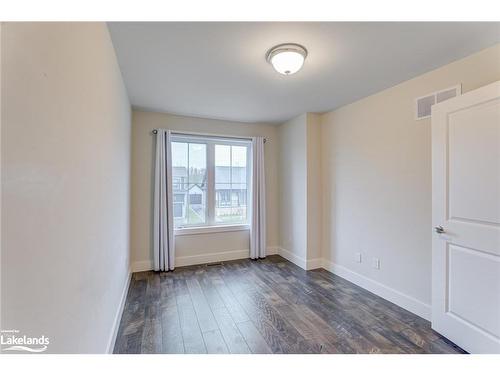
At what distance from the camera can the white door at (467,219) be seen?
63.2 inches

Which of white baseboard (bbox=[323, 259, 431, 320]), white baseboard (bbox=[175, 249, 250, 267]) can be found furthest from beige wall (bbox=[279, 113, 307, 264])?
white baseboard (bbox=[175, 249, 250, 267])

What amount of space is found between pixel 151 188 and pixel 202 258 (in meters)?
1.36

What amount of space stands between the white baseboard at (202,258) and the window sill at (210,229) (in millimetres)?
368

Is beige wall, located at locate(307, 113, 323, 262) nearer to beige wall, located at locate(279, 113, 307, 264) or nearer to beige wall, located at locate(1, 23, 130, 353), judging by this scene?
beige wall, located at locate(279, 113, 307, 264)

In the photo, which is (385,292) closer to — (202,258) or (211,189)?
(202,258)

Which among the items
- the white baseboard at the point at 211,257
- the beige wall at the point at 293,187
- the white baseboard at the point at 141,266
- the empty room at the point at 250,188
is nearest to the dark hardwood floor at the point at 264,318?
the empty room at the point at 250,188

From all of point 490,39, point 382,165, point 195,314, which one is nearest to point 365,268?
point 382,165

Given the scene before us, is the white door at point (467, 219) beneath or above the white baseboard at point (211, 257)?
above

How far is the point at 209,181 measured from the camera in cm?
388

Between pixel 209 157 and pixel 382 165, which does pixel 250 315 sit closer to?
pixel 382 165

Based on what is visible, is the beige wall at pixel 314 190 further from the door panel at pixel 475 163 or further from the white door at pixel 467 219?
the door panel at pixel 475 163

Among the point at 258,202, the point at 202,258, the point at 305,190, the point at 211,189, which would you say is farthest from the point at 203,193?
the point at 305,190

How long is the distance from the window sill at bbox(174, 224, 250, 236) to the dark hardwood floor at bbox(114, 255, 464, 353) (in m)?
0.66

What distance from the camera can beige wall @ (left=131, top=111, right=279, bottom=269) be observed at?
3.39 m
